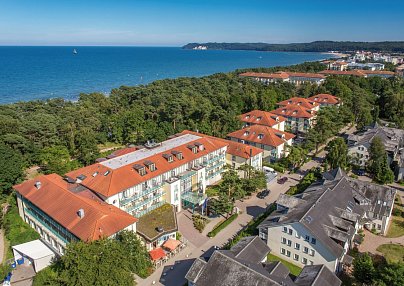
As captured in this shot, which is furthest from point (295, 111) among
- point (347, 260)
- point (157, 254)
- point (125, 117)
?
point (157, 254)

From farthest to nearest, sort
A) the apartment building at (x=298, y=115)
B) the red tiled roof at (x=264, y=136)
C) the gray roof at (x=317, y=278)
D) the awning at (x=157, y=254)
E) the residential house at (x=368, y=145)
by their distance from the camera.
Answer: the apartment building at (x=298, y=115) < the red tiled roof at (x=264, y=136) < the residential house at (x=368, y=145) < the awning at (x=157, y=254) < the gray roof at (x=317, y=278)

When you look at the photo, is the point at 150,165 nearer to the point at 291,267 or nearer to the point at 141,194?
the point at 141,194

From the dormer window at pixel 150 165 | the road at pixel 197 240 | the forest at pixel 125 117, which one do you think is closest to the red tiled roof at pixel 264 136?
the forest at pixel 125 117

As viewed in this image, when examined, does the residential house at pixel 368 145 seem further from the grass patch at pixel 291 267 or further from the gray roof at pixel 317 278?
the gray roof at pixel 317 278

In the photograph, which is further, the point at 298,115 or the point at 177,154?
the point at 298,115

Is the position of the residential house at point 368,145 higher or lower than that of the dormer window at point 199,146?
lower

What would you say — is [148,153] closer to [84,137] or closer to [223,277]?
[84,137]

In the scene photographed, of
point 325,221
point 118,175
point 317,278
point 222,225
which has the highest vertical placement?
point 118,175
